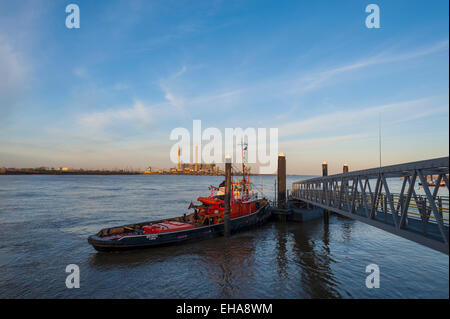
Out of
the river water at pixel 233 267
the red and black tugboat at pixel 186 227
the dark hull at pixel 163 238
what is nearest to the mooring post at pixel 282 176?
the red and black tugboat at pixel 186 227

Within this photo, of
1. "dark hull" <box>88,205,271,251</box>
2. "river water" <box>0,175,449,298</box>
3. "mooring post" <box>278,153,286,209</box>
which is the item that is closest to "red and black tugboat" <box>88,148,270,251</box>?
"dark hull" <box>88,205,271,251</box>

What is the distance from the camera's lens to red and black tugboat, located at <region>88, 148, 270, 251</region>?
1848 cm

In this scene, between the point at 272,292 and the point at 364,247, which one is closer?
the point at 272,292

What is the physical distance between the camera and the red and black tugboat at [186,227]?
18480mm

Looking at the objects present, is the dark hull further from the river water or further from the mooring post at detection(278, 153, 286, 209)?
the mooring post at detection(278, 153, 286, 209)

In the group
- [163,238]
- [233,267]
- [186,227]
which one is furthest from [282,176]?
[163,238]

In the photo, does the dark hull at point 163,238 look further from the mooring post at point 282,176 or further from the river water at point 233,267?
the mooring post at point 282,176

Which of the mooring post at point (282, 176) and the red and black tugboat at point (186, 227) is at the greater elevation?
the mooring post at point (282, 176)

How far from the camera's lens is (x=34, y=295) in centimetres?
1279

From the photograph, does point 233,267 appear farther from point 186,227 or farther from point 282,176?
point 282,176

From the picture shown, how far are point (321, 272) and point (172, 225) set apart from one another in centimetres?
1299

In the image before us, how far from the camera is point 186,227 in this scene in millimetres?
21281

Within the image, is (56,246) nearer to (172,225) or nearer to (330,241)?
(172,225)
